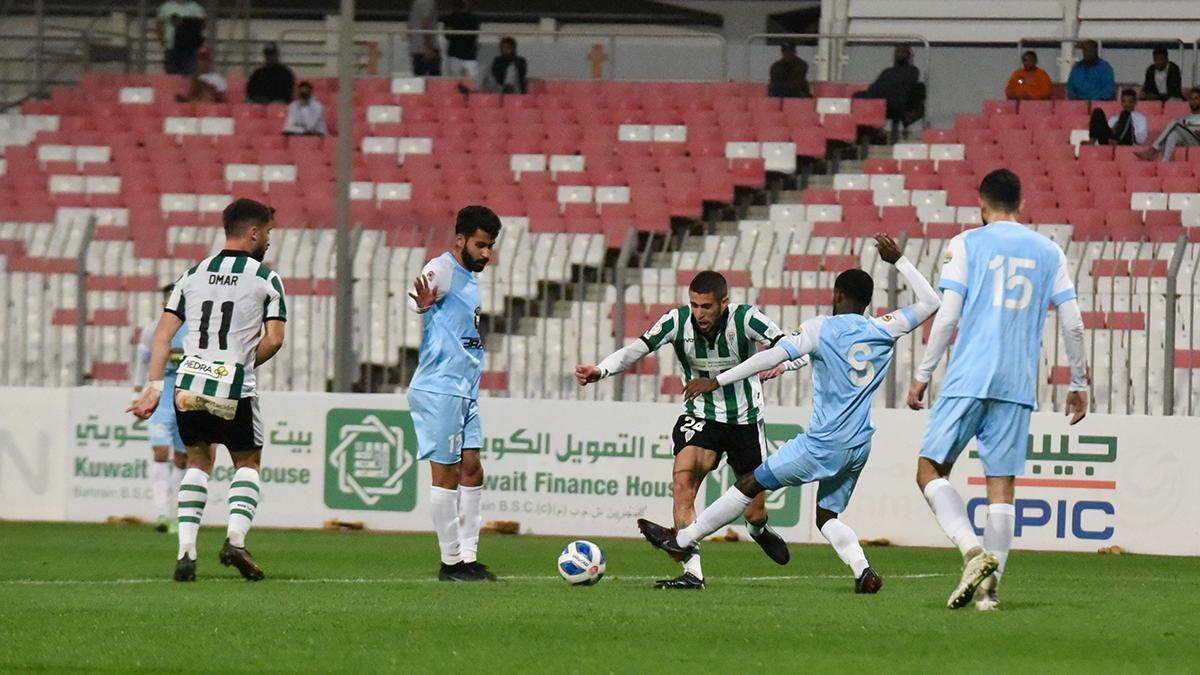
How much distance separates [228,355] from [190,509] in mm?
878

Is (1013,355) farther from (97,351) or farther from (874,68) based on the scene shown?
(874,68)

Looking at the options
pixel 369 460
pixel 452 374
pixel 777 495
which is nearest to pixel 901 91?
pixel 777 495

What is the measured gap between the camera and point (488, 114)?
2508 cm

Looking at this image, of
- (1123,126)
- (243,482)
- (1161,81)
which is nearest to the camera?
(243,482)

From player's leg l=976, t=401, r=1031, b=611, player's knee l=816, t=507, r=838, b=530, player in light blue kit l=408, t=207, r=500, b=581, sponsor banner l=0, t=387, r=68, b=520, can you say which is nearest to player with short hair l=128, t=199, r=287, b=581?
player in light blue kit l=408, t=207, r=500, b=581

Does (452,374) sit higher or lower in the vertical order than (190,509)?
higher

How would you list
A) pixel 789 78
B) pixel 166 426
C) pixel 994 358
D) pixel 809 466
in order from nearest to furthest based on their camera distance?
pixel 994 358, pixel 809 466, pixel 166 426, pixel 789 78

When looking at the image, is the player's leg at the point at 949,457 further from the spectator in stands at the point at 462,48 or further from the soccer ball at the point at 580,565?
the spectator in stands at the point at 462,48

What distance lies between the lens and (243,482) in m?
10.5

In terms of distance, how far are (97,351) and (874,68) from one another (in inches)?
507

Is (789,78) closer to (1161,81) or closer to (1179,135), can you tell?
(1161,81)

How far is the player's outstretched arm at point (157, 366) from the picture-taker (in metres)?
10.0

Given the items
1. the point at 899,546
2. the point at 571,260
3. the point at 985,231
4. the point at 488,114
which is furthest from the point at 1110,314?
the point at 488,114

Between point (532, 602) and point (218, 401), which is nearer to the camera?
point (532, 602)
